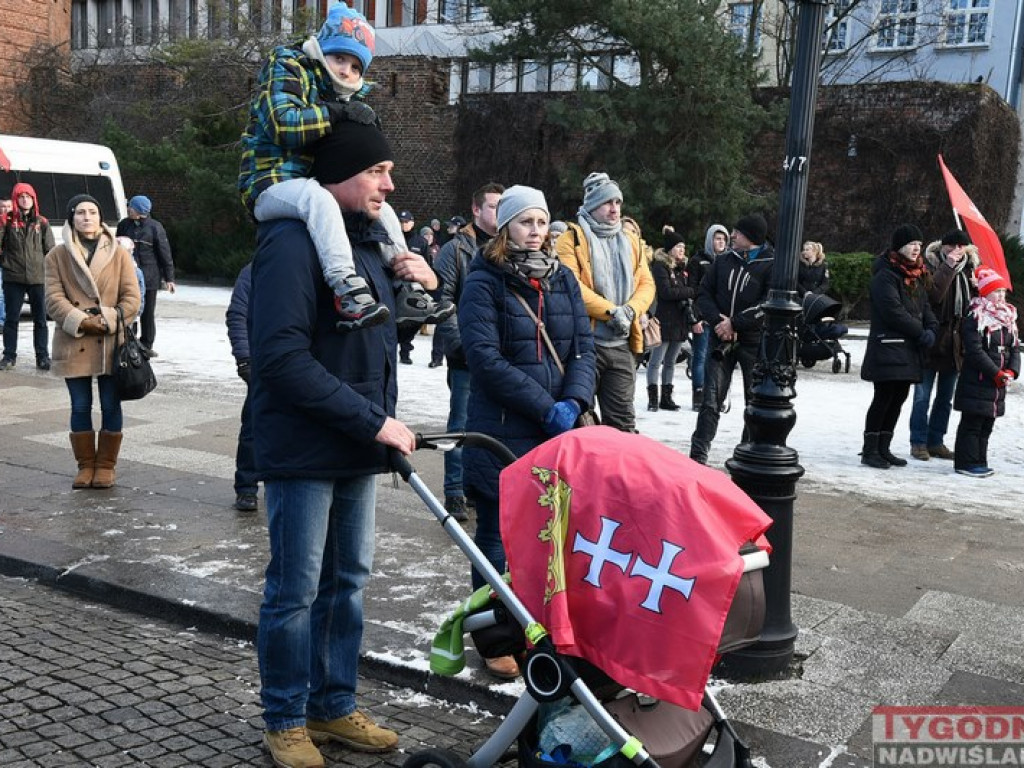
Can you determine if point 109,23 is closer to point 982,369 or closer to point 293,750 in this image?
point 982,369

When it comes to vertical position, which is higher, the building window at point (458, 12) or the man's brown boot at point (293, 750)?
the building window at point (458, 12)

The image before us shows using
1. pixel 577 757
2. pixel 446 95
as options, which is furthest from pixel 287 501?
pixel 446 95

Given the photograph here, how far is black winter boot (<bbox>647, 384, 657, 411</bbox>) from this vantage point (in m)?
11.6

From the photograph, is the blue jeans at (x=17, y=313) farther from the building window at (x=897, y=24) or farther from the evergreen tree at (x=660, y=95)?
the building window at (x=897, y=24)

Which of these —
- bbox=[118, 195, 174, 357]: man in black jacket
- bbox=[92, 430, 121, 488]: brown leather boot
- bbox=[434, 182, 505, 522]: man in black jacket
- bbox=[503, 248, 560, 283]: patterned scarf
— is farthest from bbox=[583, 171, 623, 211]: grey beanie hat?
bbox=[118, 195, 174, 357]: man in black jacket

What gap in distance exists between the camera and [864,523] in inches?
285

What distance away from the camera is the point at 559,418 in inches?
183

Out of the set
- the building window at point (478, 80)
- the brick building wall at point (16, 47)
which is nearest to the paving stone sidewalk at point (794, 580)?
the building window at point (478, 80)

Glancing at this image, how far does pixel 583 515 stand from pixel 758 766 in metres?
1.51

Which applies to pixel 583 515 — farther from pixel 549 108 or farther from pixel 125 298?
pixel 549 108

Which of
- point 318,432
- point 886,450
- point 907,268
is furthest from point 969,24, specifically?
point 318,432

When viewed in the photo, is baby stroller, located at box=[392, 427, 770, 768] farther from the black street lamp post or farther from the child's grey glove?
the child's grey glove

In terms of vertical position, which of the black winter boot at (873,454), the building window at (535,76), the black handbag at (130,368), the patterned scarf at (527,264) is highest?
the building window at (535,76)

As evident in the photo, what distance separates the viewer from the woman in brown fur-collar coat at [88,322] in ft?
24.2
